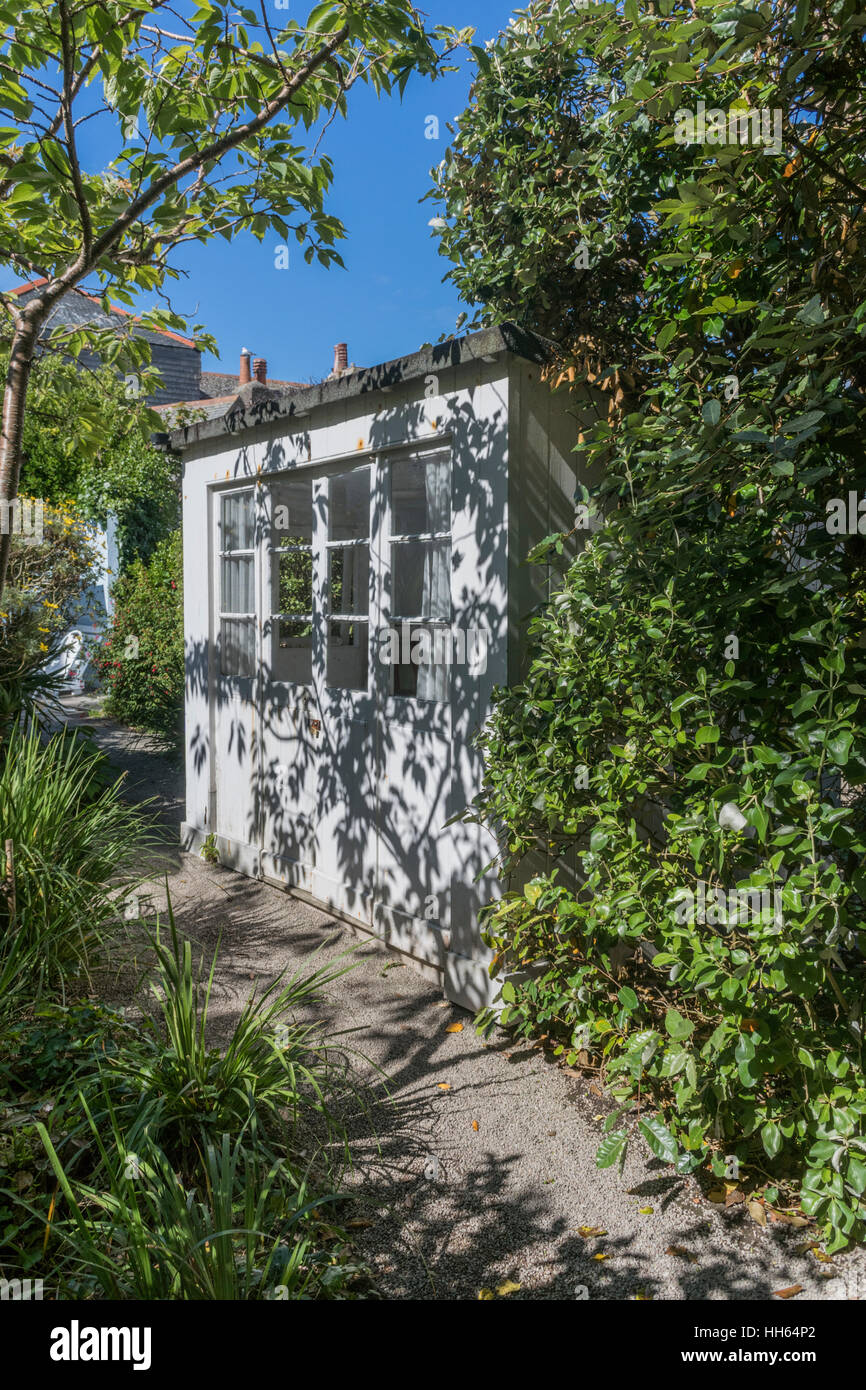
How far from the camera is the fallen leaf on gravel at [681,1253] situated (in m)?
2.75

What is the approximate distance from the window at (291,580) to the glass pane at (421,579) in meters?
1.09

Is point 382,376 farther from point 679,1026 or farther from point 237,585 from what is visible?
point 679,1026

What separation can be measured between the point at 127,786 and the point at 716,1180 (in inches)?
293

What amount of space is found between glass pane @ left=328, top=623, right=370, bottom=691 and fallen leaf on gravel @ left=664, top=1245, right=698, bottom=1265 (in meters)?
3.57

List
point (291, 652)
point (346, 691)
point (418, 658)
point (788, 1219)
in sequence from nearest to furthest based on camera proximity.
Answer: point (788, 1219) → point (418, 658) → point (346, 691) → point (291, 652)

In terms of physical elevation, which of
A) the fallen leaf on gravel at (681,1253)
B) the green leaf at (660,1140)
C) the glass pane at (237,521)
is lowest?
the fallen leaf on gravel at (681,1253)

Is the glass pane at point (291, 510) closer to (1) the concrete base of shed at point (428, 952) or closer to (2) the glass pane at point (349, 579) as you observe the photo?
(2) the glass pane at point (349, 579)

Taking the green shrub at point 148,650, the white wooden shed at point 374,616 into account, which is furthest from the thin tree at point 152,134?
the green shrub at point 148,650

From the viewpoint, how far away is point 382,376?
5078 mm

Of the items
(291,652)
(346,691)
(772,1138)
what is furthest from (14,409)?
(291,652)

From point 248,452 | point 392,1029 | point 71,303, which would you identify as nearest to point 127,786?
point 248,452

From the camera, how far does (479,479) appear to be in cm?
451

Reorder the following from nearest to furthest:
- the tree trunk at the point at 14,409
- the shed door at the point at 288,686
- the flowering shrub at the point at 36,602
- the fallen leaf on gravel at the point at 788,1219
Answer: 1. the fallen leaf on gravel at the point at 788,1219
2. the tree trunk at the point at 14,409
3. the shed door at the point at 288,686
4. the flowering shrub at the point at 36,602
